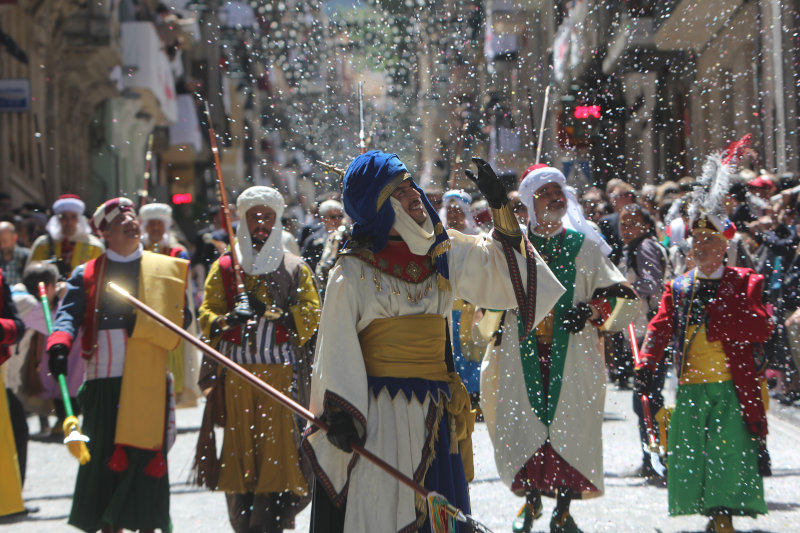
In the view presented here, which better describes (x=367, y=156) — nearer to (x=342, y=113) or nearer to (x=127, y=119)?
(x=342, y=113)

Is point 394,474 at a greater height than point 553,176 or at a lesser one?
lesser

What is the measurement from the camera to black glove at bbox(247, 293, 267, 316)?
5887 mm

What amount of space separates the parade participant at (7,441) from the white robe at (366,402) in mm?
2387

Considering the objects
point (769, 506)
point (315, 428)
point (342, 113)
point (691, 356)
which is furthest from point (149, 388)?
point (342, 113)

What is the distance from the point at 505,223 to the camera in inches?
175

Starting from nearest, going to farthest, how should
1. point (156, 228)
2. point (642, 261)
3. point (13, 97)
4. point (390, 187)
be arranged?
point (390, 187), point (642, 261), point (156, 228), point (13, 97)

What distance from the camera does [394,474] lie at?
13.3ft

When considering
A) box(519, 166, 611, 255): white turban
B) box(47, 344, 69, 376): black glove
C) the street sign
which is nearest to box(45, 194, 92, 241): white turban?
box(47, 344, 69, 376): black glove

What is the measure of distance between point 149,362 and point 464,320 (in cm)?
241

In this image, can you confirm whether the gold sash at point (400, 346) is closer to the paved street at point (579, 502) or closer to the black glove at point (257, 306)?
the black glove at point (257, 306)

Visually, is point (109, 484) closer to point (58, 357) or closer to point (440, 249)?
point (58, 357)

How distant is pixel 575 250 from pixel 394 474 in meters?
2.49

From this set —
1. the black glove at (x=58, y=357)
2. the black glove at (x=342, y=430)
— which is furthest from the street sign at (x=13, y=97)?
the black glove at (x=342, y=430)

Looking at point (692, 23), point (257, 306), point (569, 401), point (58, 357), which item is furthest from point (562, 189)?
point (692, 23)
